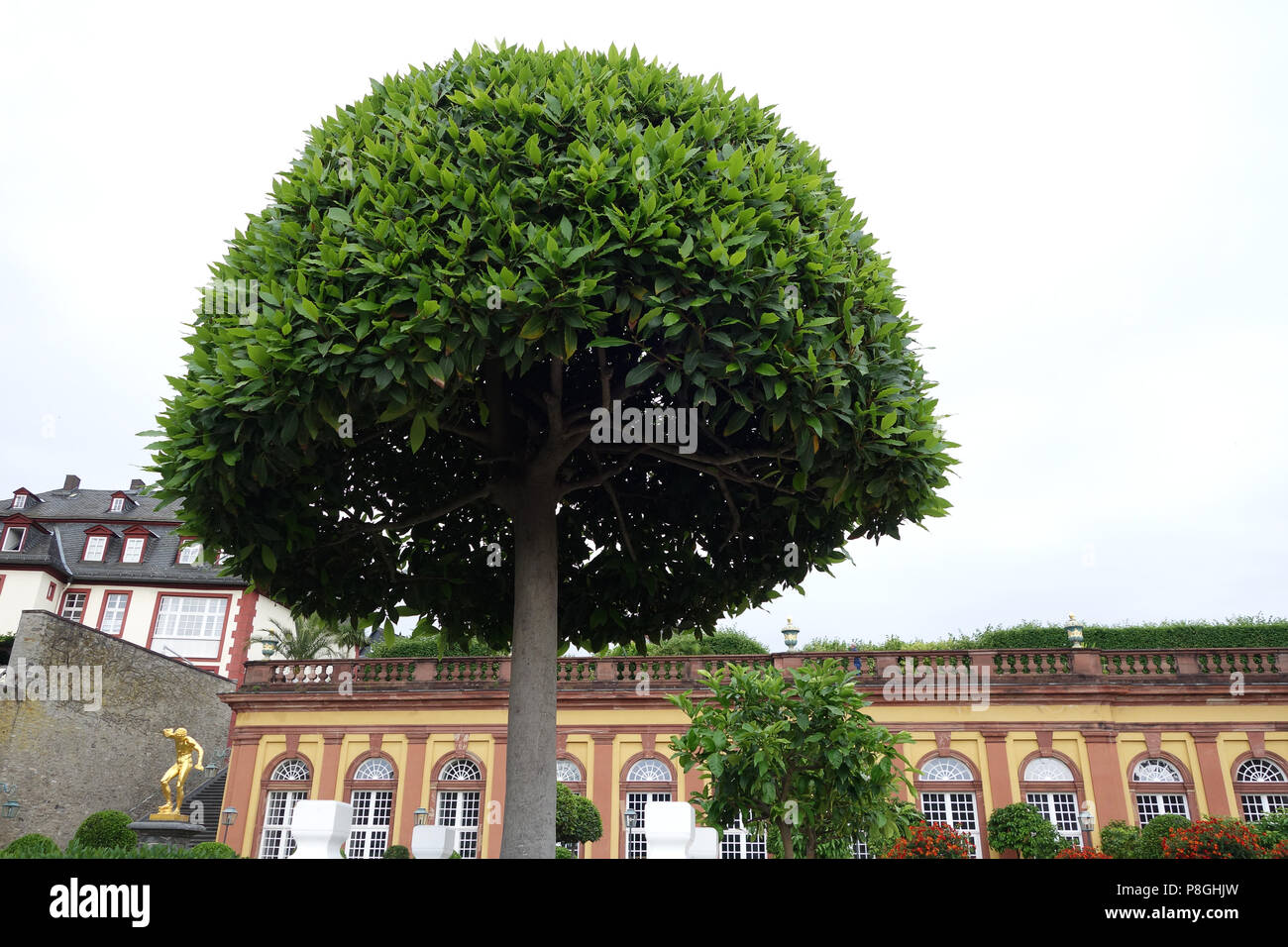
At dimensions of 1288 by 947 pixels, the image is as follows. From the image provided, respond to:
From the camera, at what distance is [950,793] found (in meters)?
28.3

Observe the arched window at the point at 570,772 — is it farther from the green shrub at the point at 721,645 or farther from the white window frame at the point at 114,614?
the white window frame at the point at 114,614

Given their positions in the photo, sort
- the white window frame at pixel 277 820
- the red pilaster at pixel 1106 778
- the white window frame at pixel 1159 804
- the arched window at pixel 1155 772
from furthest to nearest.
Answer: the white window frame at pixel 277 820 → the arched window at pixel 1155 772 → the white window frame at pixel 1159 804 → the red pilaster at pixel 1106 778

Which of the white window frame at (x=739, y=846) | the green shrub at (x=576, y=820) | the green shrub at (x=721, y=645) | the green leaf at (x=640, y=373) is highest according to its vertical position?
the green shrub at (x=721, y=645)

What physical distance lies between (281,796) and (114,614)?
22432mm

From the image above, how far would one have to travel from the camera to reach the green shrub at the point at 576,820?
85.3 feet

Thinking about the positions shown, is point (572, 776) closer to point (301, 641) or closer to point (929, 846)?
point (929, 846)

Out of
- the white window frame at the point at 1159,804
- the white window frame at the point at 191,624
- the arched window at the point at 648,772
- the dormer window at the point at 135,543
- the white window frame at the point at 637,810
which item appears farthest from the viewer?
the dormer window at the point at 135,543

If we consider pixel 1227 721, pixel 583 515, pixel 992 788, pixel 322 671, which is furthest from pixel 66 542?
pixel 1227 721

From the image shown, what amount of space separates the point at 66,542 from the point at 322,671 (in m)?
26.4

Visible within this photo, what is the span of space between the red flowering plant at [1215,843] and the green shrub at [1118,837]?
7.61m

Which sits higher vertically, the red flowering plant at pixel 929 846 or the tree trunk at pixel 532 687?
the tree trunk at pixel 532 687

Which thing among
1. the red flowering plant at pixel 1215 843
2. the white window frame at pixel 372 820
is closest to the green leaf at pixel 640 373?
the red flowering plant at pixel 1215 843

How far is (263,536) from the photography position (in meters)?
6.23

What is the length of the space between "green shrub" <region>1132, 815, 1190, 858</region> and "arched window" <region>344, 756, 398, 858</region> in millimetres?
22132
